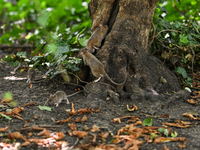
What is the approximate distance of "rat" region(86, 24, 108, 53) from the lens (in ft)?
13.8

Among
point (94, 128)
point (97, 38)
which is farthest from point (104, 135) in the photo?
point (97, 38)

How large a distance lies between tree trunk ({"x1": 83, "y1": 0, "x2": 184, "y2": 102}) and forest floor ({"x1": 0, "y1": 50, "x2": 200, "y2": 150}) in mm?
437

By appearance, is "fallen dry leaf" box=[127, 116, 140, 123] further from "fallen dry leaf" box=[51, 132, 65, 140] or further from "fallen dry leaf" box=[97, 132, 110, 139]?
"fallen dry leaf" box=[51, 132, 65, 140]

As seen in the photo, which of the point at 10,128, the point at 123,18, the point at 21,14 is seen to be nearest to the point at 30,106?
the point at 10,128

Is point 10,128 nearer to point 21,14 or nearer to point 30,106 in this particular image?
point 30,106

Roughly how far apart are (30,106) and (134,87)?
1665mm

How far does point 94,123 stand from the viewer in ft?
9.67

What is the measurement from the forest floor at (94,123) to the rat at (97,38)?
0.78 metres

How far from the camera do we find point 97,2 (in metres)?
4.60

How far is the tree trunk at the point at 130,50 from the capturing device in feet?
13.2

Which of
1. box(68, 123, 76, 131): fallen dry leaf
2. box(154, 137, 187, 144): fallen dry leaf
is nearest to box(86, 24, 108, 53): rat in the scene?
box(68, 123, 76, 131): fallen dry leaf

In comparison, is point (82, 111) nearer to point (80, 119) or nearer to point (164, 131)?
point (80, 119)

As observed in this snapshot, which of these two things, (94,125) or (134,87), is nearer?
(94,125)

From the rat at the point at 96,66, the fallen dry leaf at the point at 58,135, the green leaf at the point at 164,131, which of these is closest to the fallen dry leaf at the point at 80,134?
the fallen dry leaf at the point at 58,135
